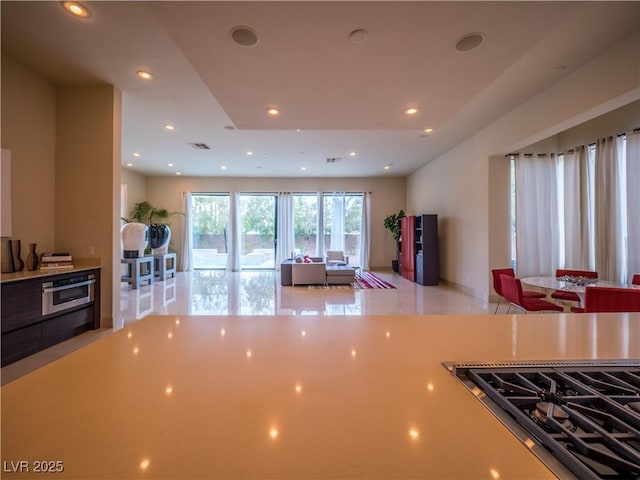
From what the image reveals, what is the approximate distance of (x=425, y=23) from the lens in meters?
1.71

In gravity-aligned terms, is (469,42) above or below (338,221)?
above

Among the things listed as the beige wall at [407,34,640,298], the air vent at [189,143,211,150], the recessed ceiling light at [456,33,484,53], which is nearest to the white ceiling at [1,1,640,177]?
the recessed ceiling light at [456,33,484,53]

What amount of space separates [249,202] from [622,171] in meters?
9.24

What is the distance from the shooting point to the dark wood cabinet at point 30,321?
2.81 metres

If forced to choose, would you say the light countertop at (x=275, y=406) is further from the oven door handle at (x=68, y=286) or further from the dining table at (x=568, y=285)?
the oven door handle at (x=68, y=286)

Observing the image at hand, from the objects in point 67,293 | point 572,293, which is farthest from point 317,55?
point 572,293

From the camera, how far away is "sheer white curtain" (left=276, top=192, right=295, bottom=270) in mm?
9969

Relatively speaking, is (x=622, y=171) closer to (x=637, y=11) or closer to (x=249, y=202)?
(x=637, y=11)

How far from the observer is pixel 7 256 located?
10.8 feet

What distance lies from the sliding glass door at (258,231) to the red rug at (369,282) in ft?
11.1

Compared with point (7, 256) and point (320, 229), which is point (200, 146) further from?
point (320, 229)

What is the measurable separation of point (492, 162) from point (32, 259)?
7.23 metres

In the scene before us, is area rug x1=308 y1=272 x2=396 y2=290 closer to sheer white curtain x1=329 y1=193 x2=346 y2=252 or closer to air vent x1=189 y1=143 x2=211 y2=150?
sheer white curtain x1=329 y1=193 x2=346 y2=252

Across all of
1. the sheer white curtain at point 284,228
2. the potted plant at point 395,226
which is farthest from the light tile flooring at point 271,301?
the sheer white curtain at point 284,228
